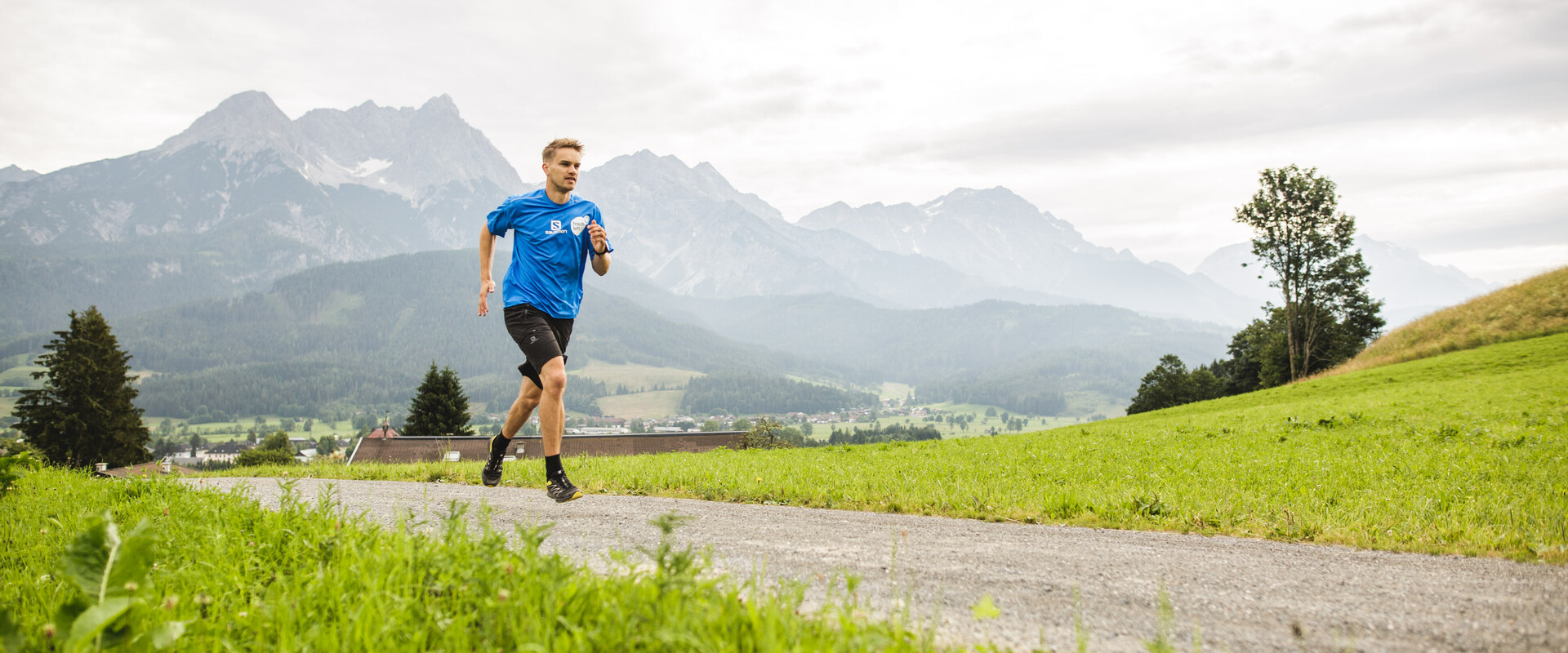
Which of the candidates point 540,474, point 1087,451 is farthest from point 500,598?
point 1087,451

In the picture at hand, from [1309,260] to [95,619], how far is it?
53506mm

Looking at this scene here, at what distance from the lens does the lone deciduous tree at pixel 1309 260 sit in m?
41.4

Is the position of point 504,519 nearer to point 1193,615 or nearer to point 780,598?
point 780,598

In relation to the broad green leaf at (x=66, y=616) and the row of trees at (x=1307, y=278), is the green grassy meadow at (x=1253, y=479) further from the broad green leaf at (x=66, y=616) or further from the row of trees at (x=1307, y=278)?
the row of trees at (x=1307, y=278)

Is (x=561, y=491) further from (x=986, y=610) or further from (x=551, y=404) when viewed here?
(x=986, y=610)

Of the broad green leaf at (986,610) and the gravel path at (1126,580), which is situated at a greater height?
the broad green leaf at (986,610)

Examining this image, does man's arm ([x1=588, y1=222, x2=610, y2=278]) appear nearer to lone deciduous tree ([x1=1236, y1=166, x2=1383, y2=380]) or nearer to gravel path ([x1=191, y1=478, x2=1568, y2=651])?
gravel path ([x1=191, y1=478, x2=1568, y2=651])

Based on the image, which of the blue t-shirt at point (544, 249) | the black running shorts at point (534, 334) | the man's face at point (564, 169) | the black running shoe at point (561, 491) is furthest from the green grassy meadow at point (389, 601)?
the man's face at point (564, 169)

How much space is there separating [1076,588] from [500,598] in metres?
2.32

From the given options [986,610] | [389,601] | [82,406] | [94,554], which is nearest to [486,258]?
[389,601]

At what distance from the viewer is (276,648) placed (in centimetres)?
221

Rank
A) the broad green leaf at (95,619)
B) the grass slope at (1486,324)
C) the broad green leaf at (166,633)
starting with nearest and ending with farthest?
the broad green leaf at (95,619) → the broad green leaf at (166,633) → the grass slope at (1486,324)

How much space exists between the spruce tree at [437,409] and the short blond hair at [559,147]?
46.2 meters

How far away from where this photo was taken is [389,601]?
258cm
